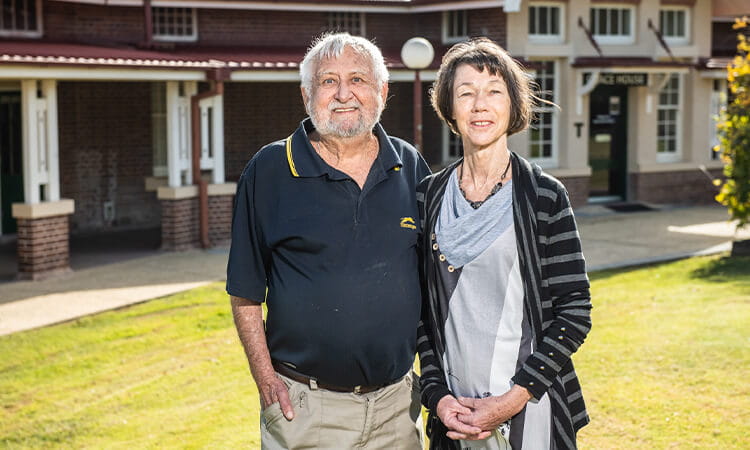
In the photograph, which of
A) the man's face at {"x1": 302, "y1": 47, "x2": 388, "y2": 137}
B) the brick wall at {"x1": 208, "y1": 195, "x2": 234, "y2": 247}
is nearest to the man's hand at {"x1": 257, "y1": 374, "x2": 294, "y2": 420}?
the man's face at {"x1": 302, "y1": 47, "x2": 388, "y2": 137}

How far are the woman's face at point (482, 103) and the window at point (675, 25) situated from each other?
62.0 ft

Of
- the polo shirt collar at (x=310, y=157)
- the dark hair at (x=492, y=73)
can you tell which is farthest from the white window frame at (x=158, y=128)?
the dark hair at (x=492, y=73)

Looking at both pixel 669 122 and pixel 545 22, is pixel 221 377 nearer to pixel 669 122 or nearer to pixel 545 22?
pixel 545 22

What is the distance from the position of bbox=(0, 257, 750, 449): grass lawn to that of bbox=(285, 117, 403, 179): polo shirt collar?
9.49 ft

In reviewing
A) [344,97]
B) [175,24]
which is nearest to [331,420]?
[344,97]

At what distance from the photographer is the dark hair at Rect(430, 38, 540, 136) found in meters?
3.54

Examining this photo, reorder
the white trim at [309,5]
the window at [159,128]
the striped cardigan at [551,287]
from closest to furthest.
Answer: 1. the striped cardigan at [551,287]
2. the white trim at [309,5]
3. the window at [159,128]

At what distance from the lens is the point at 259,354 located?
150 inches

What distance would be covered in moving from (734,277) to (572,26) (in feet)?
28.8

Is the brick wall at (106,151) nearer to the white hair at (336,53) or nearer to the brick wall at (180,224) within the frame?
the brick wall at (180,224)

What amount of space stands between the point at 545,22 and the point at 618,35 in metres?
1.86

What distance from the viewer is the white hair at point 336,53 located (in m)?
3.84

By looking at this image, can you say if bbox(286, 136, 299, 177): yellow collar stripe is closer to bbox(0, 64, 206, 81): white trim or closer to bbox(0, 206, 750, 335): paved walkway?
bbox(0, 206, 750, 335): paved walkway

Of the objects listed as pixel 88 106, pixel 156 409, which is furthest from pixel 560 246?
pixel 88 106
